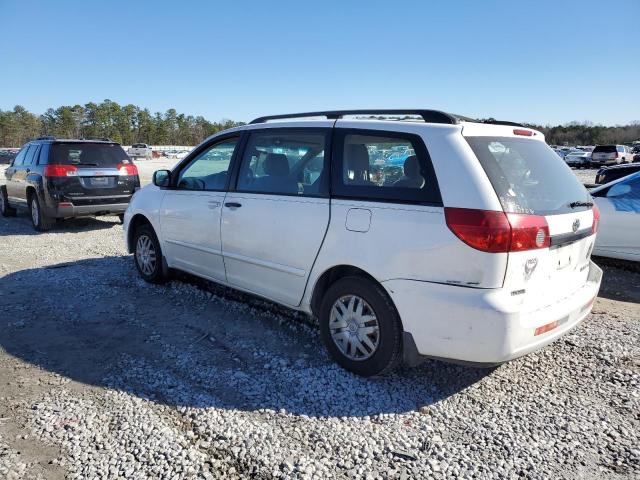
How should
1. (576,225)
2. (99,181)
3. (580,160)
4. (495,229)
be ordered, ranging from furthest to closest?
(580,160)
(99,181)
(576,225)
(495,229)

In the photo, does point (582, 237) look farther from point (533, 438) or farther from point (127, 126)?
point (127, 126)

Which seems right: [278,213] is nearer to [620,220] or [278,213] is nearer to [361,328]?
[361,328]

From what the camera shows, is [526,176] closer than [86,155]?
Yes

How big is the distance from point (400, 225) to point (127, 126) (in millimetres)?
127720

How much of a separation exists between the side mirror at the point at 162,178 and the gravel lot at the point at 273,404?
1394 mm

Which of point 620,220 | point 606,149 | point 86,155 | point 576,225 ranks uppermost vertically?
point 606,149

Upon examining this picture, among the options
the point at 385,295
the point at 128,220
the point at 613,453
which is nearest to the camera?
the point at 613,453

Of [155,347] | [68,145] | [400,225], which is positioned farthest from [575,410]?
[68,145]

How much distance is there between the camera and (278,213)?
3893 mm

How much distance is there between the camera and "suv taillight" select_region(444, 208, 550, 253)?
275 centimetres

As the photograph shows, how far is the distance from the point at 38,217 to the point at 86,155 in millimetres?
1601

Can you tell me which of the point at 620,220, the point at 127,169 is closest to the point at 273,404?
the point at 620,220

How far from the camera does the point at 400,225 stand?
121 inches

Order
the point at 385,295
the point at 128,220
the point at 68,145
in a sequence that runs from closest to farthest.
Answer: the point at 385,295, the point at 128,220, the point at 68,145
